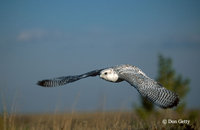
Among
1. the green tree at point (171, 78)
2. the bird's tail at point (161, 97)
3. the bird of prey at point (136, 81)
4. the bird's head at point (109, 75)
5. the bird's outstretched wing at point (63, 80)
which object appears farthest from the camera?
the green tree at point (171, 78)

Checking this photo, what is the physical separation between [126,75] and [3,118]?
2826mm

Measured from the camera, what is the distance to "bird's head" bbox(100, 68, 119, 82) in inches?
314

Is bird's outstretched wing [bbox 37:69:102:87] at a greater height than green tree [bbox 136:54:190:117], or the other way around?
green tree [bbox 136:54:190:117]

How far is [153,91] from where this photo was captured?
271 inches

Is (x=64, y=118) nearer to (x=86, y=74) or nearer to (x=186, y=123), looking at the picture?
(x=86, y=74)

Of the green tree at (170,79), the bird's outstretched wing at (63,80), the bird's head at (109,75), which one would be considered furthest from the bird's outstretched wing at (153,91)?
the green tree at (170,79)

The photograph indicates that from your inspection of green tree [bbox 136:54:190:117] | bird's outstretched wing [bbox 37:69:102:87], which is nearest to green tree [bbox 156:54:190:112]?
green tree [bbox 136:54:190:117]

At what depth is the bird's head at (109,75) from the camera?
26.2 feet

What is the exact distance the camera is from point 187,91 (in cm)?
1698

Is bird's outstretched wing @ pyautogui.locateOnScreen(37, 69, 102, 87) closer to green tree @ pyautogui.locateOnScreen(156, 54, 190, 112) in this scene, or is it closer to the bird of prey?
the bird of prey

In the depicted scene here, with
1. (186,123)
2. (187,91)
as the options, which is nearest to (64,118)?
(186,123)

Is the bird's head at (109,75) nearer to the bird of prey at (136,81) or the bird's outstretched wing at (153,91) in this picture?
the bird of prey at (136,81)

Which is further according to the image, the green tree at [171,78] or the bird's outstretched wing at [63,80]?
the green tree at [171,78]

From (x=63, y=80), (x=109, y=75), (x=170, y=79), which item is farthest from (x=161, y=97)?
(x=170, y=79)
